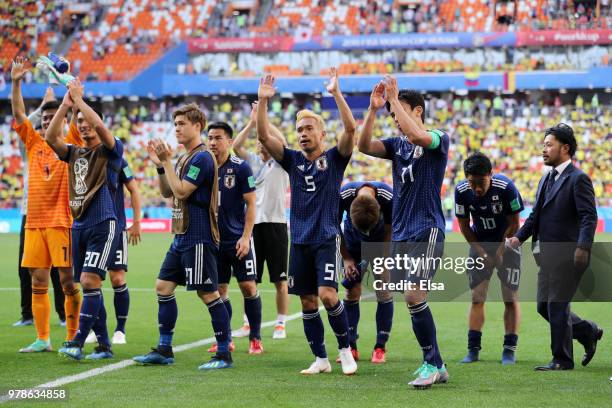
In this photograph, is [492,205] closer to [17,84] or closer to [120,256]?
[120,256]

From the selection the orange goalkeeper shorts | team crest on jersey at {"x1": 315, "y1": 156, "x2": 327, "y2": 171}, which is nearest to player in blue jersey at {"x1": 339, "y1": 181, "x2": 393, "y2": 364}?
team crest on jersey at {"x1": 315, "y1": 156, "x2": 327, "y2": 171}

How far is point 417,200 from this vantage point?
7.50m

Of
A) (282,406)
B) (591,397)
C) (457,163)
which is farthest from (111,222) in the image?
(457,163)

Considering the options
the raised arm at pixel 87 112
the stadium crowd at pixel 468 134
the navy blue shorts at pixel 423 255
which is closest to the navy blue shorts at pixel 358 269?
the navy blue shorts at pixel 423 255

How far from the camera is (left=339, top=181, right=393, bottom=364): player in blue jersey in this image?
8.91m

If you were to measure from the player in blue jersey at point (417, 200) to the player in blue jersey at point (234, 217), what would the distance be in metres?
2.12

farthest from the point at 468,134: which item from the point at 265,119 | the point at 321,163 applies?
the point at 265,119

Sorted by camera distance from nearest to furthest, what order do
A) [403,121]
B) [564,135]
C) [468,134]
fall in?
[403,121] < [564,135] < [468,134]

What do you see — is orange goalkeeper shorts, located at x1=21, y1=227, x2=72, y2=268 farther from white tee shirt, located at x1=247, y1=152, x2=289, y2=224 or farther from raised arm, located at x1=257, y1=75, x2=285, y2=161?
white tee shirt, located at x1=247, y1=152, x2=289, y2=224

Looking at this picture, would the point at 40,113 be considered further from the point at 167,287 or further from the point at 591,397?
the point at 591,397

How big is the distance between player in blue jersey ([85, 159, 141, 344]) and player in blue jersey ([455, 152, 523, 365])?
3.11m

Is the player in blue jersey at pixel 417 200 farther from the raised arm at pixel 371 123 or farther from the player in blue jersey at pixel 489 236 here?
the player in blue jersey at pixel 489 236

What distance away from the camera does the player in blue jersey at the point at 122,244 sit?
30.5 ft

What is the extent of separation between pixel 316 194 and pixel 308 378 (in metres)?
1.47
